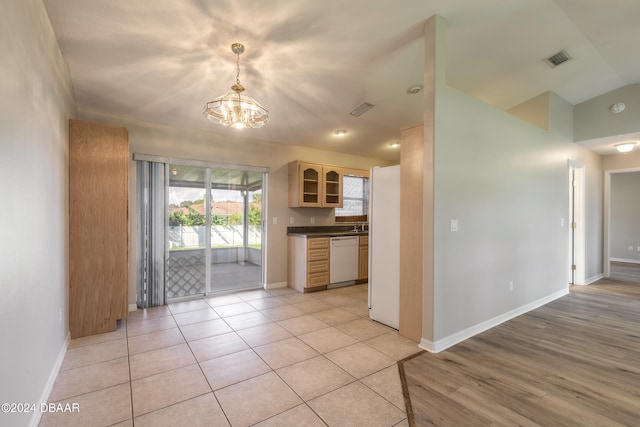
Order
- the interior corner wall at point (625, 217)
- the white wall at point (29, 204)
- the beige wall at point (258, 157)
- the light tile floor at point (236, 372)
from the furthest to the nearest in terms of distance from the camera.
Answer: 1. the interior corner wall at point (625, 217)
2. the beige wall at point (258, 157)
3. the light tile floor at point (236, 372)
4. the white wall at point (29, 204)

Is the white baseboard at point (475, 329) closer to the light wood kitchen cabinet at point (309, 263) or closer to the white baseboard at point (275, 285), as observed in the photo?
the light wood kitchen cabinet at point (309, 263)

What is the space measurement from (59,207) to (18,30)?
1.50 m

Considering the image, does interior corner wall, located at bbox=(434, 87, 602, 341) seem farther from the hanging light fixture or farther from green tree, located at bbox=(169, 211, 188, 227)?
green tree, located at bbox=(169, 211, 188, 227)

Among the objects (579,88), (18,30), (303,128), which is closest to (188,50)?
(18,30)

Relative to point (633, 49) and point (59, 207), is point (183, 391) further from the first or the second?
point (633, 49)

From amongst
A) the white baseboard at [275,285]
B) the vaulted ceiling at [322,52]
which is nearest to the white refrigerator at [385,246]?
the vaulted ceiling at [322,52]

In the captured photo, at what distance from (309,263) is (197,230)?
1.83 meters

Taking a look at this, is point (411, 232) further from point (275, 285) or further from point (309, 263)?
point (275, 285)

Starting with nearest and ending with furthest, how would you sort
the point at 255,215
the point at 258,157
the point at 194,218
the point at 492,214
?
the point at 492,214 → the point at 194,218 → the point at 258,157 → the point at 255,215

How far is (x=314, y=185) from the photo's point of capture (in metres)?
5.26

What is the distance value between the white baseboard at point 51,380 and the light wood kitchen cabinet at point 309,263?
2940mm

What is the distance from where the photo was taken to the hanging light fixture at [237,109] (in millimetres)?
2664

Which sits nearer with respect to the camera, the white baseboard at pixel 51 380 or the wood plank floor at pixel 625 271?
the white baseboard at pixel 51 380

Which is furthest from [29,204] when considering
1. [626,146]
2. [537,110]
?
[626,146]
